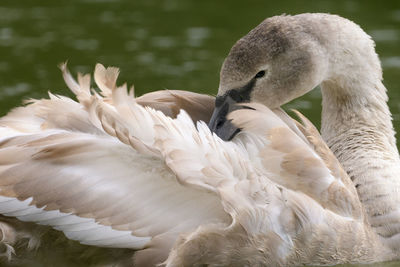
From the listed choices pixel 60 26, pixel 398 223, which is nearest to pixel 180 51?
pixel 60 26

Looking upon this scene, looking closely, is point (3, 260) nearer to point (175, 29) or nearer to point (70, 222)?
point (70, 222)

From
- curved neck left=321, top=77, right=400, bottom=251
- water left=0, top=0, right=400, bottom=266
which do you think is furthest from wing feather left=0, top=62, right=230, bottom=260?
water left=0, top=0, right=400, bottom=266

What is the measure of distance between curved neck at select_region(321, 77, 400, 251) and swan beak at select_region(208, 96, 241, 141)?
818mm

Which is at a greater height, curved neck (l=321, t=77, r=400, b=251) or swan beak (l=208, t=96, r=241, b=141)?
swan beak (l=208, t=96, r=241, b=141)

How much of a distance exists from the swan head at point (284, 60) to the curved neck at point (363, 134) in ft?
0.61

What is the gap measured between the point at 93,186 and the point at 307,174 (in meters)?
1.14

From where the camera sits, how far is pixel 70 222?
16.1 feet

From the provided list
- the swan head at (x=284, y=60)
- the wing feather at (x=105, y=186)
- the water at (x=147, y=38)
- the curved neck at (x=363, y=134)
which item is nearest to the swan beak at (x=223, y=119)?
the swan head at (x=284, y=60)

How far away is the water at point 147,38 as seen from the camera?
935 cm

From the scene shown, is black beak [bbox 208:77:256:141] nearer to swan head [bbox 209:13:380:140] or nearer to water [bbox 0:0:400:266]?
swan head [bbox 209:13:380:140]

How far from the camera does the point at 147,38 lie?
10766 mm

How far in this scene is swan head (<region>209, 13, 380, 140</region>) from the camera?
222 inches

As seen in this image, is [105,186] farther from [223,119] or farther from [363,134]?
[363,134]

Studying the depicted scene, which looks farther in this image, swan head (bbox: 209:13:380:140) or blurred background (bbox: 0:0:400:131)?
blurred background (bbox: 0:0:400:131)
